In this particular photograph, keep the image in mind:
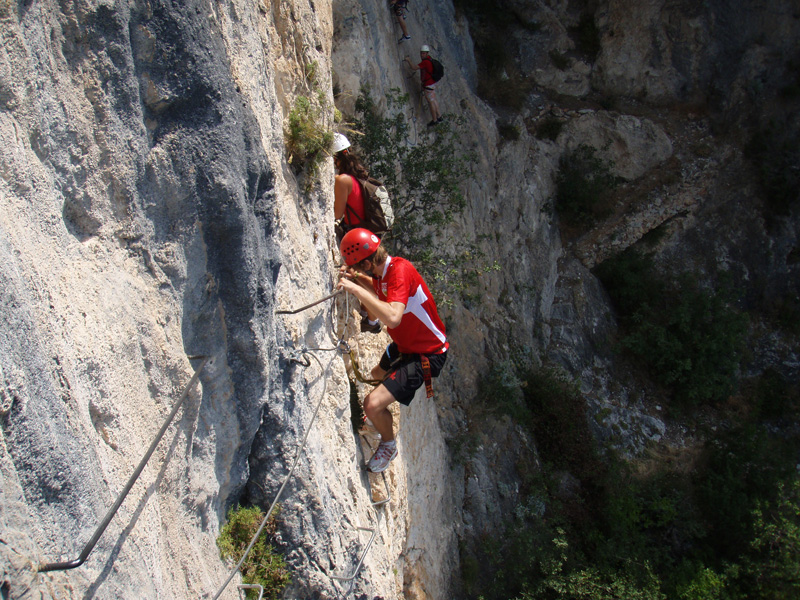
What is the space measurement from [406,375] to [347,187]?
6.17ft

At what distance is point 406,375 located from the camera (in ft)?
15.3

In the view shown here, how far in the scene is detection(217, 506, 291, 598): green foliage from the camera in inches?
124

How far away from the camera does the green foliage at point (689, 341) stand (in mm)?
12141

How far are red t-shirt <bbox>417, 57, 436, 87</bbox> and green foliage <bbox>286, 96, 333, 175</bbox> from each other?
16.5 feet


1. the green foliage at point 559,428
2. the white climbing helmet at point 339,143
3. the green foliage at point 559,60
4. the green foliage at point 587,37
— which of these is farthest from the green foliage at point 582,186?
the white climbing helmet at point 339,143

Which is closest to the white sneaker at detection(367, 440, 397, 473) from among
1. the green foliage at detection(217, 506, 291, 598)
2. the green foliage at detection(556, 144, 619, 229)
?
the green foliage at detection(217, 506, 291, 598)

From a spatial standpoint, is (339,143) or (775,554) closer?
(339,143)

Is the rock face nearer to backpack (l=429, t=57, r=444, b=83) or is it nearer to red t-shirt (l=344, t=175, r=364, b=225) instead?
red t-shirt (l=344, t=175, r=364, b=225)

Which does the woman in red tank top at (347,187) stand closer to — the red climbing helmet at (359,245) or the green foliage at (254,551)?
the red climbing helmet at (359,245)

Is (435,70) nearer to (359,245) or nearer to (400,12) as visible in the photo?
(400,12)

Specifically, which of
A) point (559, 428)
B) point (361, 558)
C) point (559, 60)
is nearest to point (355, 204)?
point (361, 558)

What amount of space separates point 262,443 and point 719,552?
10.6 meters

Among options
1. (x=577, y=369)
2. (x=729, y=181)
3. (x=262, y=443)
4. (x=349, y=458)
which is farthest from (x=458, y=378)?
(x=729, y=181)

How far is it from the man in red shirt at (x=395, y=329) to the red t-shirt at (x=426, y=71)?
17.7 feet
